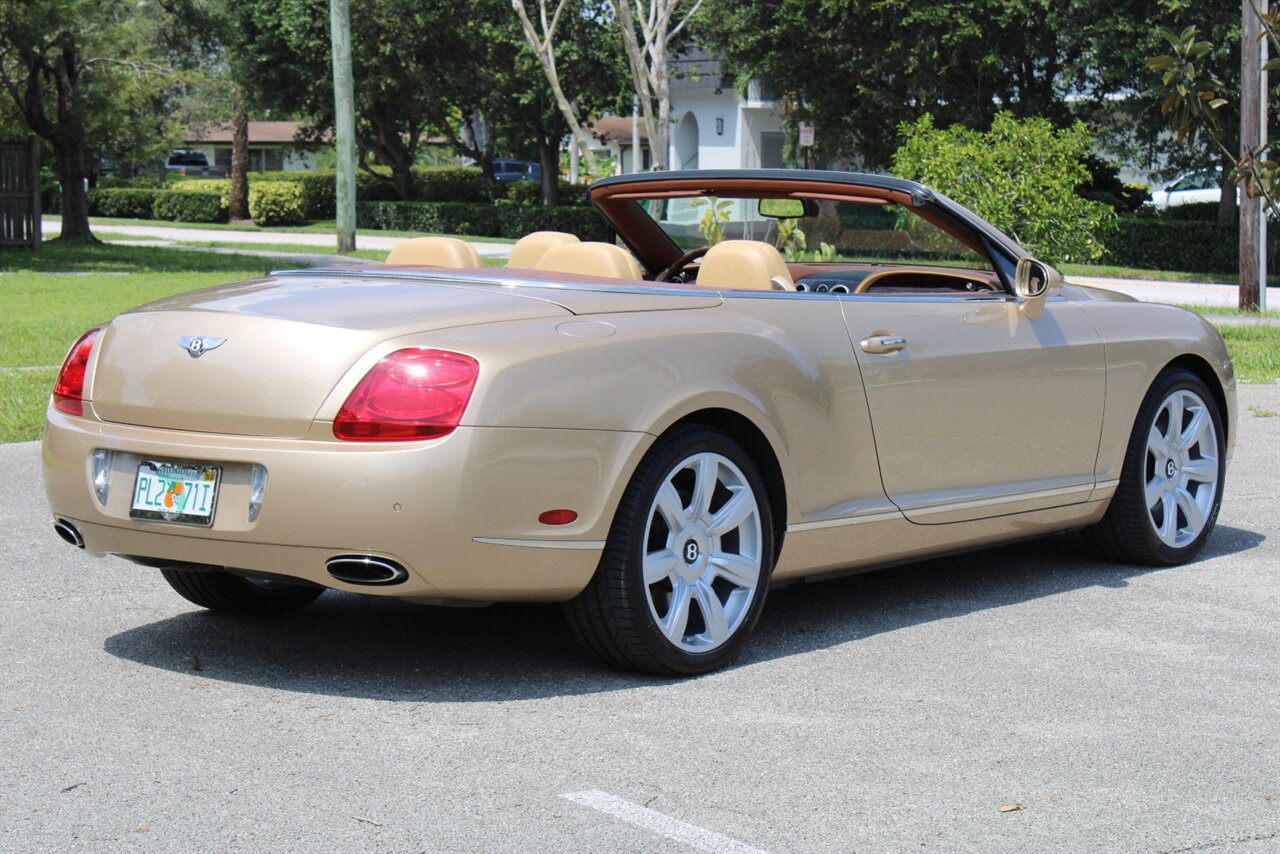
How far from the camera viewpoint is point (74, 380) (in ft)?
17.6

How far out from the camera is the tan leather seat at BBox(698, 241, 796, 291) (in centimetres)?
573

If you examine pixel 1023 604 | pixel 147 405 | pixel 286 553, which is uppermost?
pixel 147 405

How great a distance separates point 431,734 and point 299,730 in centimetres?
A: 34

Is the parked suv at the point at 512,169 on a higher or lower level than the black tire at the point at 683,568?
higher

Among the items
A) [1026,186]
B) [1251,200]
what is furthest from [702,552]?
[1026,186]

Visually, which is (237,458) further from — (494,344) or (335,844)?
(335,844)

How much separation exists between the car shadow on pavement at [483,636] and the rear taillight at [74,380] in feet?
2.54

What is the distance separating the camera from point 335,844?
12.3ft

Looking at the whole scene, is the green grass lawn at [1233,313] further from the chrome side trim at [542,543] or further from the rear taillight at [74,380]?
the rear taillight at [74,380]

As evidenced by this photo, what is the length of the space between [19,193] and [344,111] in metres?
7.11

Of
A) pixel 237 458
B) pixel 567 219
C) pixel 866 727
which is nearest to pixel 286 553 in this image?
pixel 237 458

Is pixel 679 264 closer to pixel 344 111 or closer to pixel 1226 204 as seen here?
pixel 344 111

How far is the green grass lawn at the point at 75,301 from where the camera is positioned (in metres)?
12.4

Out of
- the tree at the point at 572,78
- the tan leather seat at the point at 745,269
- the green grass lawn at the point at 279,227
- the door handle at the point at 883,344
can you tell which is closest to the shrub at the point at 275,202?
the green grass lawn at the point at 279,227
